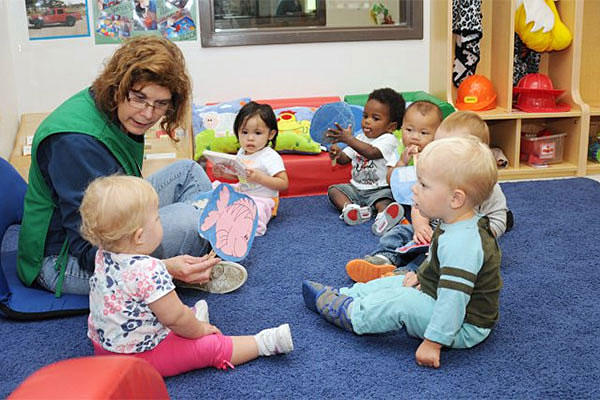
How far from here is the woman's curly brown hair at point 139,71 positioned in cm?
161

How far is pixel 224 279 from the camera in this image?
6.44 ft

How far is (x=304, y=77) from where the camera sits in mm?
3611

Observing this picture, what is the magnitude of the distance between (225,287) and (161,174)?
52 cm

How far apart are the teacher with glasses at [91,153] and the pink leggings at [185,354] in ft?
0.64

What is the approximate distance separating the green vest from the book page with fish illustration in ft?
0.87

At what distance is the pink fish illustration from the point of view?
188cm

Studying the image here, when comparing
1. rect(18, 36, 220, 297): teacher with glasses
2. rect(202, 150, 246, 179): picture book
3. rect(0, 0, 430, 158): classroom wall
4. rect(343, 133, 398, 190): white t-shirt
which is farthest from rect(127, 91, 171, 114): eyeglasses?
rect(0, 0, 430, 158): classroom wall

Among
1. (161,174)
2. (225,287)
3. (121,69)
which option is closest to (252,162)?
(161,174)

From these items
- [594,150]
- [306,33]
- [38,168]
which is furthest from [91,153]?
[594,150]

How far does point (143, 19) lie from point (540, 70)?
2.27 m

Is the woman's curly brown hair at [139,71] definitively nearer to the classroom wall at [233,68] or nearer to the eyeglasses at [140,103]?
the eyeglasses at [140,103]

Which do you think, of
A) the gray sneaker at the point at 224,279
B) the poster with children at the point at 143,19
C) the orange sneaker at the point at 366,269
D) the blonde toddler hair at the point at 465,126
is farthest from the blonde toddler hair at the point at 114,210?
the poster with children at the point at 143,19

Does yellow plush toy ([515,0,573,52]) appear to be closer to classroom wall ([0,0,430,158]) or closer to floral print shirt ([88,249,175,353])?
classroom wall ([0,0,430,158])

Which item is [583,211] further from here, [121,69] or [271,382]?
[121,69]
